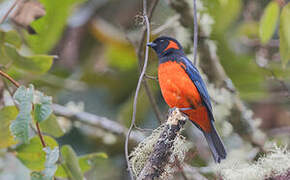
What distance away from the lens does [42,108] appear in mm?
2781

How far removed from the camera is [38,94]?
286 centimetres

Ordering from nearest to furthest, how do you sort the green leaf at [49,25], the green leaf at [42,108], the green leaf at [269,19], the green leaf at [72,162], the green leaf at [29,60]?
the green leaf at [42,108], the green leaf at [72,162], the green leaf at [29,60], the green leaf at [269,19], the green leaf at [49,25]

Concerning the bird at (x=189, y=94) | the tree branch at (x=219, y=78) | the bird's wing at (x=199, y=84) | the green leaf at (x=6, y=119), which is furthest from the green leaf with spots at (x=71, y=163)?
the tree branch at (x=219, y=78)

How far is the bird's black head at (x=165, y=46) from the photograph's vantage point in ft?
13.5

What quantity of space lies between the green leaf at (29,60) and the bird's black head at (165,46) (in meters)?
1.07

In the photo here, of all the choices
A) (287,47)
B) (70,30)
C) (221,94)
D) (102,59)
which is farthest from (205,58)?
(70,30)

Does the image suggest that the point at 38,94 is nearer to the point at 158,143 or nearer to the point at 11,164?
the point at 158,143

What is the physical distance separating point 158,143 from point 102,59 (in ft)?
13.9

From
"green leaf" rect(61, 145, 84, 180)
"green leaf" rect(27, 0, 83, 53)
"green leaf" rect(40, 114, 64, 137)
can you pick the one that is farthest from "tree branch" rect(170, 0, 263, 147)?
"green leaf" rect(61, 145, 84, 180)

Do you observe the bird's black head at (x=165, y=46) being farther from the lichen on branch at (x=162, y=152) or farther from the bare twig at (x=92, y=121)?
the lichen on branch at (x=162, y=152)

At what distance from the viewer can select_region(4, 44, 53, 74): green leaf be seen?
3404 millimetres

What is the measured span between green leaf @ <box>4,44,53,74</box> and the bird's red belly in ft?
3.21

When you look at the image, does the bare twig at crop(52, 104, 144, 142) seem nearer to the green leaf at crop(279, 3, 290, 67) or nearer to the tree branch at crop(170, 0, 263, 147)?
the tree branch at crop(170, 0, 263, 147)

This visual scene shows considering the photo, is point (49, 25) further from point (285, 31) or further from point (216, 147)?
point (285, 31)
